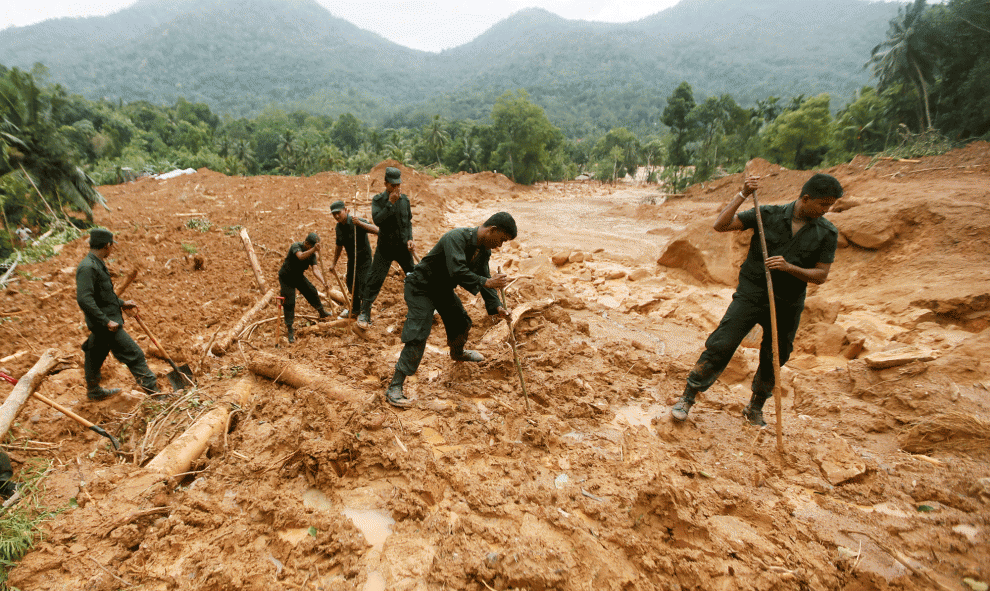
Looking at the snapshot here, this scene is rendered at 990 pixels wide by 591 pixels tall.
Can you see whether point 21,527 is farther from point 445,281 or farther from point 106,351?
point 445,281

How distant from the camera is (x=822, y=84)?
11738 centimetres

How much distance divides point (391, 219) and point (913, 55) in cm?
2588

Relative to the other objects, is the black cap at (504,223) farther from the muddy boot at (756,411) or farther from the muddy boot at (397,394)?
the muddy boot at (756,411)

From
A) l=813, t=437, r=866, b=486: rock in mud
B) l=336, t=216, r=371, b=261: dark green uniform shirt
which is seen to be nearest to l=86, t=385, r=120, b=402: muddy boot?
l=336, t=216, r=371, b=261: dark green uniform shirt

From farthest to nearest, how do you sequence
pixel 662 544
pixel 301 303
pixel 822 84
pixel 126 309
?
pixel 822 84 < pixel 301 303 < pixel 126 309 < pixel 662 544

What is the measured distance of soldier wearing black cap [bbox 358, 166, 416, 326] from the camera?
181 inches

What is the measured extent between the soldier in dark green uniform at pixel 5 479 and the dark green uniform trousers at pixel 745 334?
4438 millimetres

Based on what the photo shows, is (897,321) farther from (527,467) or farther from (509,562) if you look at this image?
(509,562)

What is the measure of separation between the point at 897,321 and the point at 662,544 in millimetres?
4226

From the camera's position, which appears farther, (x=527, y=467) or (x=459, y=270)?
(x=459, y=270)

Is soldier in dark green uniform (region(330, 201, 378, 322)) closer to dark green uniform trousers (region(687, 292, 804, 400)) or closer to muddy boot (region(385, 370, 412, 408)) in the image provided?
muddy boot (region(385, 370, 412, 408))

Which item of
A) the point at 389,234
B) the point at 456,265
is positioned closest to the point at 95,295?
the point at 389,234

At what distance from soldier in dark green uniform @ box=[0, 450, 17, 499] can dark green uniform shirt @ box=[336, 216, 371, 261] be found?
3105mm

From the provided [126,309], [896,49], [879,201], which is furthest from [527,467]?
[896,49]
